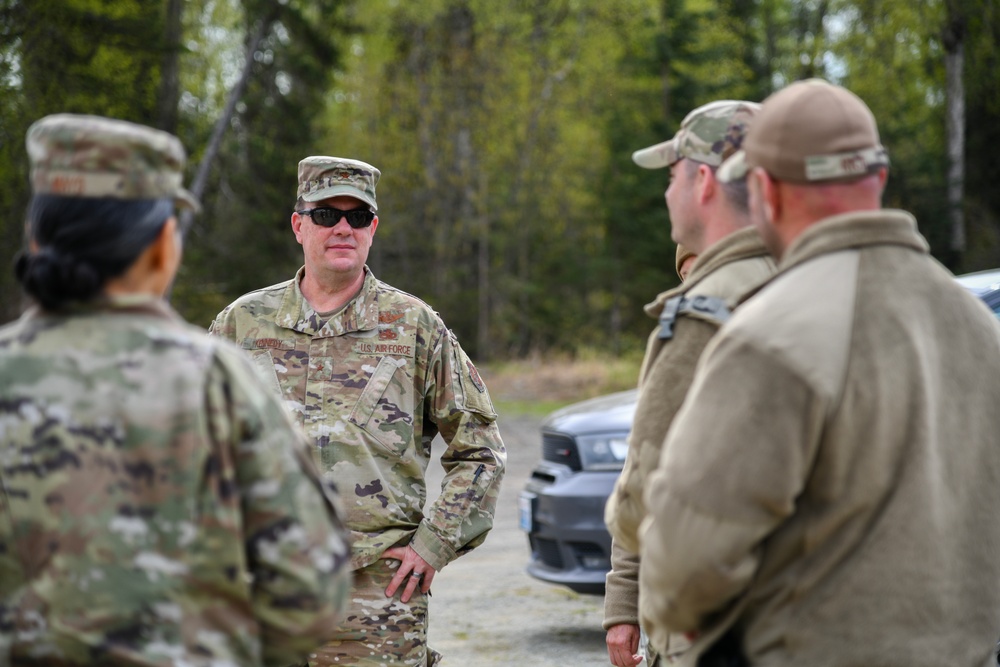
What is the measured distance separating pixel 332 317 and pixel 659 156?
1580mm

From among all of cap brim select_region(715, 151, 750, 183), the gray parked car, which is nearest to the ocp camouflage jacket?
cap brim select_region(715, 151, 750, 183)

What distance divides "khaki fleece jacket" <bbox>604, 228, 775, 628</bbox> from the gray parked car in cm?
374

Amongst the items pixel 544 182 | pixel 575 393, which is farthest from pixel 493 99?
pixel 575 393

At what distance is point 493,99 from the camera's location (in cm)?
3094

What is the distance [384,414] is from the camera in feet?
13.0

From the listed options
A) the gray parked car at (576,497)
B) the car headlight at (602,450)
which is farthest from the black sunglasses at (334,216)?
the car headlight at (602,450)

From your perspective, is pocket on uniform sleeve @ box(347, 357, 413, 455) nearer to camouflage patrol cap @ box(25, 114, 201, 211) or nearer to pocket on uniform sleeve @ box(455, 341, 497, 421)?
pocket on uniform sleeve @ box(455, 341, 497, 421)

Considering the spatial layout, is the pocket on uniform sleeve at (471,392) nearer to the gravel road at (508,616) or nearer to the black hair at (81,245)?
the black hair at (81,245)

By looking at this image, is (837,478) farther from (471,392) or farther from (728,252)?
(471,392)

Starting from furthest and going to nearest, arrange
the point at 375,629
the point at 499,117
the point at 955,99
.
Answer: the point at 499,117 < the point at 955,99 < the point at 375,629

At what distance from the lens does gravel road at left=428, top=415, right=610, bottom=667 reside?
6.45 meters

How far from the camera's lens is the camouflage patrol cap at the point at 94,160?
6.64 ft

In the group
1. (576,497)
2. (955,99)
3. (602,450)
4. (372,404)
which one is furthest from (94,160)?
(955,99)

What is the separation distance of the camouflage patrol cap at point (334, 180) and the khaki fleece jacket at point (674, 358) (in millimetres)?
1789
